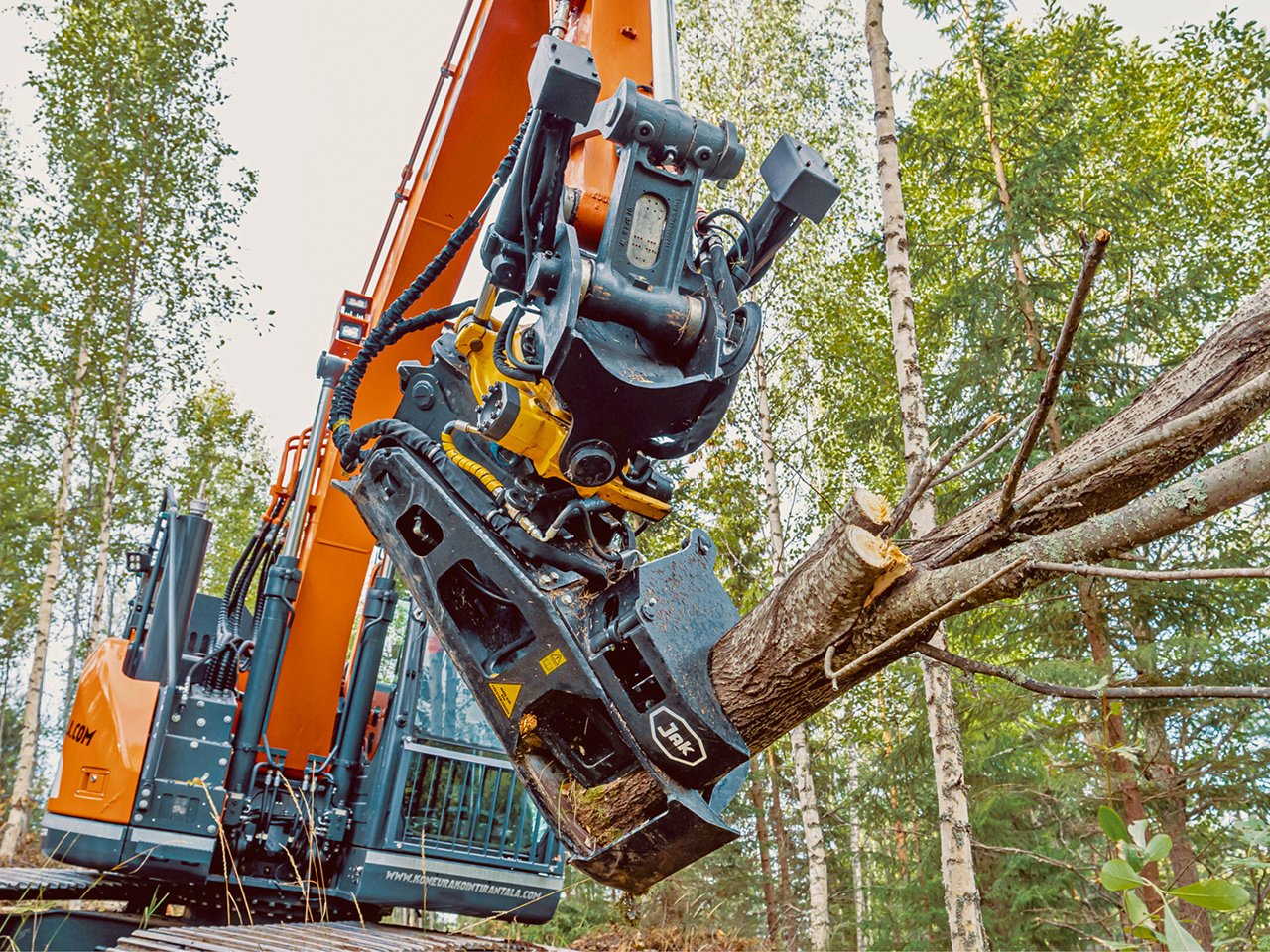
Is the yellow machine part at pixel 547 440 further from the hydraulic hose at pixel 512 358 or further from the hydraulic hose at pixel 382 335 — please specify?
the hydraulic hose at pixel 382 335

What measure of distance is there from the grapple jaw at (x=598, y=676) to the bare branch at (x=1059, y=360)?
0.85 meters

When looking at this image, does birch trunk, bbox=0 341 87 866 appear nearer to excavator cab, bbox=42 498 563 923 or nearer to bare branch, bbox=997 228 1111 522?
excavator cab, bbox=42 498 563 923

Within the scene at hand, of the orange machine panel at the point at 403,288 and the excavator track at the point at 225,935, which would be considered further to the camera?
the orange machine panel at the point at 403,288

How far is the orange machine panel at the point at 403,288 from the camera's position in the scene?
14.4 feet

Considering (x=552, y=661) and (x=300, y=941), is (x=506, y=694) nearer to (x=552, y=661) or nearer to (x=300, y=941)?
(x=552, y=661)

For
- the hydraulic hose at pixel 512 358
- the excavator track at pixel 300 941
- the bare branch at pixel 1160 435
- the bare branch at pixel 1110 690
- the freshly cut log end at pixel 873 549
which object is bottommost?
the excavator track at pixel 300 941

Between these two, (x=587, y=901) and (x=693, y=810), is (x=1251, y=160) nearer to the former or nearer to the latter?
(x=587, y=901)

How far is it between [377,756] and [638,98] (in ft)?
10.2

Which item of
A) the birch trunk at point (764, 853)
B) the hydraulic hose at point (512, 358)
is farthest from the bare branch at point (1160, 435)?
the birch trunk at point (764, 853)

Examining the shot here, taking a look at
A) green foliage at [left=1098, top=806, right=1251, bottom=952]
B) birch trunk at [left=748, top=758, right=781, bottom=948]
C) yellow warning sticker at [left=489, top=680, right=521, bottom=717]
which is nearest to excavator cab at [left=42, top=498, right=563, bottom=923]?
yellow warning sticker at [left=489, top=680, right=521, bottom=717]

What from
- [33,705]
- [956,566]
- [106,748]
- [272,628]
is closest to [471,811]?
[272,628]

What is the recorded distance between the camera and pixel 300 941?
3186mm

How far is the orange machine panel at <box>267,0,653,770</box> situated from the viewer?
14.4ft

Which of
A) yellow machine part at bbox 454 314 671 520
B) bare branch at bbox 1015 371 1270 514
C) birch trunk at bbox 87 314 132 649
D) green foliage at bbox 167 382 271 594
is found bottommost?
bare branch at bbox 1015 371 1270 514
